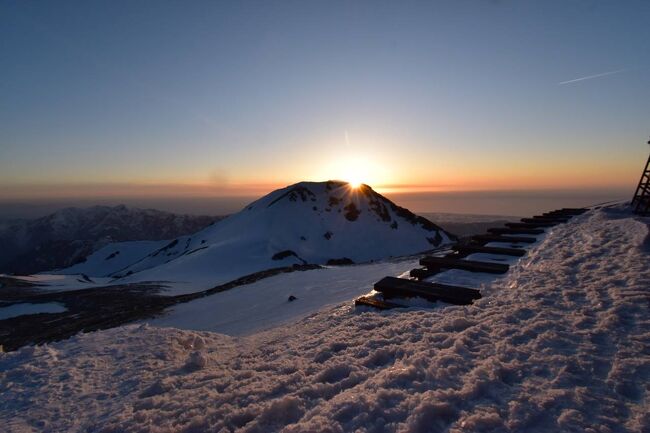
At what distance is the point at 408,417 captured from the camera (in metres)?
3.16

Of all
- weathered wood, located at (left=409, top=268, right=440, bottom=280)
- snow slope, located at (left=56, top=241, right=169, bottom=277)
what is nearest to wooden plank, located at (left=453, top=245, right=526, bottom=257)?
weathered wood, located at (left=409, top=268, right=440, bottom=280)

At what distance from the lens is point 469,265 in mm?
7980

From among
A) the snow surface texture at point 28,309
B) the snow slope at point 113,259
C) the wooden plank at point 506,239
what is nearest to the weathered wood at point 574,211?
the wooden plank at point 506,239

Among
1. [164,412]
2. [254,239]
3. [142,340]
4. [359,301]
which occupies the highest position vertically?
[359,301]

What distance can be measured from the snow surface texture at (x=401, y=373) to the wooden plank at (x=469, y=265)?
0.32 metres

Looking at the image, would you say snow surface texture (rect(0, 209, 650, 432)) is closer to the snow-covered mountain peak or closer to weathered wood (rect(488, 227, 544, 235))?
weathered wood (rect(488, 227, 544, 235))

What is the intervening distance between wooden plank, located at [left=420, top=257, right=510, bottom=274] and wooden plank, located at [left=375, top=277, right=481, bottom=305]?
1.58 m

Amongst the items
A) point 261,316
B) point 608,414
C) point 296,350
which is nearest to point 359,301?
point 296,350

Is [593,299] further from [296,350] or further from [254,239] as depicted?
[254,239]

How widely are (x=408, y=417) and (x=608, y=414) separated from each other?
1.75 metres

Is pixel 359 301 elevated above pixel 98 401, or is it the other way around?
pixel 359 301

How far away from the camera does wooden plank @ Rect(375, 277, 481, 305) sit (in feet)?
19.7

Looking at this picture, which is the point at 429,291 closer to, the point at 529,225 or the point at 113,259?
the point at 529,225

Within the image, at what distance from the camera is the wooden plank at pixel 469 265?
7.66 meters
